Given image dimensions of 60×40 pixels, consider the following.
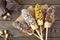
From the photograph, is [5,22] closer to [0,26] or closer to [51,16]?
[0,26]

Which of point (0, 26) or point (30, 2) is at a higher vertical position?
point (30, 2)

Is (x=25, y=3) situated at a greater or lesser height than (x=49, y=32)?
greater

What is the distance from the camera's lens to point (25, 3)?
1.35m

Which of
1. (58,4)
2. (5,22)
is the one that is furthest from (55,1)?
(5,22)

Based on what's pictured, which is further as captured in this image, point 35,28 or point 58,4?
point 58,4

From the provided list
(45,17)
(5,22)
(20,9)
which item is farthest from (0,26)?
(45,17)

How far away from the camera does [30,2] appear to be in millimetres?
1356

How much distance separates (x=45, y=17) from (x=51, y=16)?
0.13ft

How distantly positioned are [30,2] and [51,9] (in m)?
0.16

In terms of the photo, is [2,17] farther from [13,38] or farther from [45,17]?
[45,17]

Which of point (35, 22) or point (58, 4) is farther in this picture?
point (58, 4)

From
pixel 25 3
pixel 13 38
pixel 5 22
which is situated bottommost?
pixel 13 38

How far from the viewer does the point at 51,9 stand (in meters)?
1.28

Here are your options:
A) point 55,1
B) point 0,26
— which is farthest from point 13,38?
point 55,1
